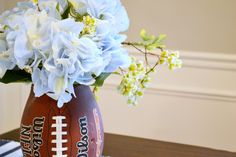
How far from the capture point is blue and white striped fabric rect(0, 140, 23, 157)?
3.65ft

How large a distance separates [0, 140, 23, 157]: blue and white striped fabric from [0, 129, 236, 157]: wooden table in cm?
6

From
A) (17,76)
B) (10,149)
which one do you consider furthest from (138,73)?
(10,149)

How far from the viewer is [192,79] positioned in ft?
6.26

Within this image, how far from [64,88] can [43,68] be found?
0.06 m

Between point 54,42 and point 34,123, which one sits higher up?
point 54,42

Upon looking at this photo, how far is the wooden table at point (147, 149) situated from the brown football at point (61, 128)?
12.5 inches

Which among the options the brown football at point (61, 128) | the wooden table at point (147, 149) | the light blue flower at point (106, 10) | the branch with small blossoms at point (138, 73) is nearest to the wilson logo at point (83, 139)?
the brown football at point (61, 128)

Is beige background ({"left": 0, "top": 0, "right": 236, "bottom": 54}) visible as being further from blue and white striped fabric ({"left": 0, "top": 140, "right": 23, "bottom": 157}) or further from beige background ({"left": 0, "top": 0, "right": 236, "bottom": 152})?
blue and white striped fabric ({"left": 0, "top": 140, "right": 23, "bottom": 157})

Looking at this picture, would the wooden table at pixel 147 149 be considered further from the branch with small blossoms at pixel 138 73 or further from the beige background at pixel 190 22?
the beige background at pixel 190 22

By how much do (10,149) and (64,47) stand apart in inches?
21.7

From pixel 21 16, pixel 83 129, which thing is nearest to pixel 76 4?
pixel 21 16

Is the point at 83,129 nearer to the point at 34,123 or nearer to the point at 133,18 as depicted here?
the point at 34,123

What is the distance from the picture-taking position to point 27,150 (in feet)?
2.78

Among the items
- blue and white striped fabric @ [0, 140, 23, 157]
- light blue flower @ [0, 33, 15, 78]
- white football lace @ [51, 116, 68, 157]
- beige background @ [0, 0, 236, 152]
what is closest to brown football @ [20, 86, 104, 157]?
white football lace @ [51, 116, 68, 157]
